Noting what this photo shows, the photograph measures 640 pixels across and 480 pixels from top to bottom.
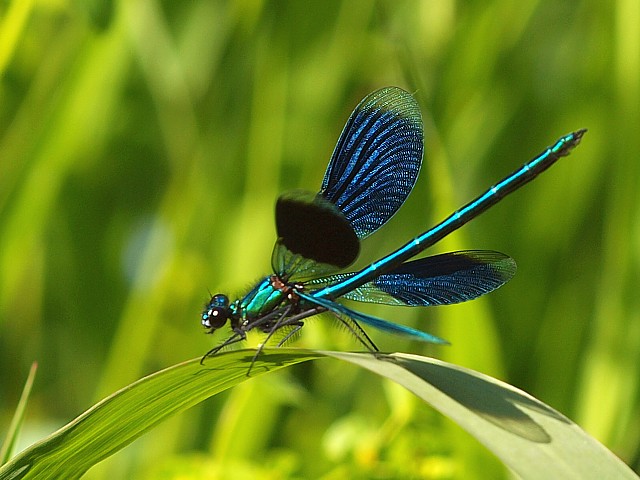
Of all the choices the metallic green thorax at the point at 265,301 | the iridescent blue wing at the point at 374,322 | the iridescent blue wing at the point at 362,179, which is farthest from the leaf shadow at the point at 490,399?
the metallic green thorax at the point at 265,301

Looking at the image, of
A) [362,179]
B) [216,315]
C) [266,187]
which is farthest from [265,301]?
[266,187]

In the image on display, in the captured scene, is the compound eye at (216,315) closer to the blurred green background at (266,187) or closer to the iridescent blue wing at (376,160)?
the iridescent blue wing at (376,160)

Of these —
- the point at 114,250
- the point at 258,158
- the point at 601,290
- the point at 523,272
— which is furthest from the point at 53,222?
the point at 601,290

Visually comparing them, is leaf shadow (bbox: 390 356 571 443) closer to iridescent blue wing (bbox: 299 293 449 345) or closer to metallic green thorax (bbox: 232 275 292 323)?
iridescent blue wing (bbox: 299 293 449 345)

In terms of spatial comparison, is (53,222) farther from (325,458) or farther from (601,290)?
(601,290)

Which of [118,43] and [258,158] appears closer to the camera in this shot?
[118,43]

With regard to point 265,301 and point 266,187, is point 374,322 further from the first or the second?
point 266,187
